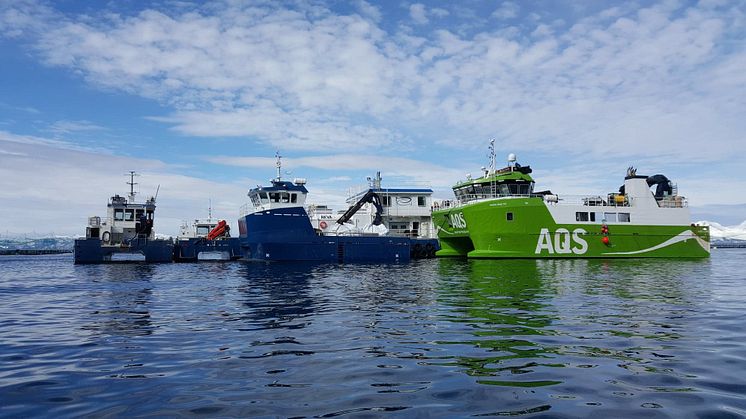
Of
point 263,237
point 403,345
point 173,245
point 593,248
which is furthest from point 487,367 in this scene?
point 173,245

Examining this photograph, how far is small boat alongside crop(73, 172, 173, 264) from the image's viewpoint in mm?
43000

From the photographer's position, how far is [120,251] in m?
43.5

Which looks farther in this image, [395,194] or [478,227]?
[395,194]

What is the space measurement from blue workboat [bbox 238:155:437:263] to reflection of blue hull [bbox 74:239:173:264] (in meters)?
7.87

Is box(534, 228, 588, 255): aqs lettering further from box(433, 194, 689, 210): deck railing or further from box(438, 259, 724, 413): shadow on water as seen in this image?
box(438, 259, 724, 413): shadow on water

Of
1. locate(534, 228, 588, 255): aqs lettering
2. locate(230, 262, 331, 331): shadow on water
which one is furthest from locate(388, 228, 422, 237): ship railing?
locate(230, 262, 331, 331): shadow on water

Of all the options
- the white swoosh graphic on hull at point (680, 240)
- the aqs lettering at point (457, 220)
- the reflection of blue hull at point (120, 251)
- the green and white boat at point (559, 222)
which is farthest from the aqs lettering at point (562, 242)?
the reflection of blue hull at point (120, 251)

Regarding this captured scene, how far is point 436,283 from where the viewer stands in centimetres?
2150

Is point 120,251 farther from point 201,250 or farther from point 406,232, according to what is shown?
point 406,232

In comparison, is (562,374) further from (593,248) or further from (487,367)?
(593,248)

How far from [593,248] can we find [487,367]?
40940 millimetres

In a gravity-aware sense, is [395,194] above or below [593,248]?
above

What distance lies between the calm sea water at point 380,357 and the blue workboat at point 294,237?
72.4ft

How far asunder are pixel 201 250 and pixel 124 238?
7.98m
